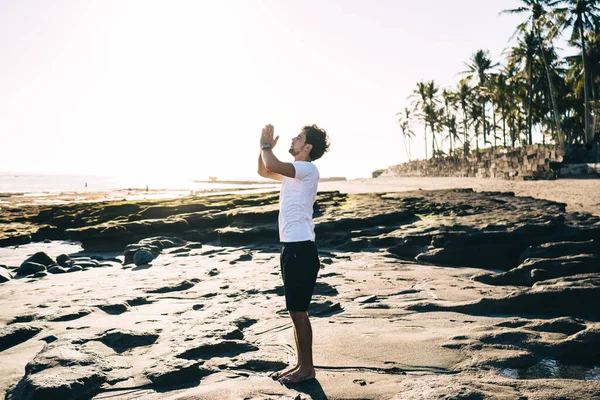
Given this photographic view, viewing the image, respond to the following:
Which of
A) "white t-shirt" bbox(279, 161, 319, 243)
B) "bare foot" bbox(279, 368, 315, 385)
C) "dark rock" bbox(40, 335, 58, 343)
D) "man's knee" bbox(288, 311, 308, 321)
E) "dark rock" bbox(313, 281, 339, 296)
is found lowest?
"dark rock" bbox(313, 281, 339, 296)

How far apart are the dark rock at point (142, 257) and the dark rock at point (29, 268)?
164 centimetres

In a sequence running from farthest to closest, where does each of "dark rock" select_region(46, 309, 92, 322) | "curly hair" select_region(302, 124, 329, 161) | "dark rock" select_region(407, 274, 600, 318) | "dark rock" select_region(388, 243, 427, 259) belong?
1. "dark rock" select_region(388, 243, 427, 259)
2. "dark rock" select_region(46, 309, 92, 322)
3. "dark rock" select_region(407, 274, 600, 318)
4. "curly hair" select_region(302, 124, 329, 161)

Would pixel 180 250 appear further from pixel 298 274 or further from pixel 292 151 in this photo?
pixel 298 274

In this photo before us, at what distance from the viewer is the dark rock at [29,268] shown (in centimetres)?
816

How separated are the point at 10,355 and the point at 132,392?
1.54 metres

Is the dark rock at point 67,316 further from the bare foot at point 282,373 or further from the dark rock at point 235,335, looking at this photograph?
the bare foot at point 282,373

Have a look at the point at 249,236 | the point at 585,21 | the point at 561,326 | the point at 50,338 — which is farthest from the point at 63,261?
the point at 585,21

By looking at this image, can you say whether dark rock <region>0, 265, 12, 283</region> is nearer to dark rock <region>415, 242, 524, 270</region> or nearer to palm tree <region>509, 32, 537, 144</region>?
dark rock <region>415, 242, 524, 270</region>

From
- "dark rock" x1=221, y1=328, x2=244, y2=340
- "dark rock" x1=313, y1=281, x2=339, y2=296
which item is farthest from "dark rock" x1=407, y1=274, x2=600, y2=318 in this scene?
"dark rock" x1=221, y1=328, x2=244, y2=340

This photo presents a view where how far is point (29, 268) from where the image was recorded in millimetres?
8211

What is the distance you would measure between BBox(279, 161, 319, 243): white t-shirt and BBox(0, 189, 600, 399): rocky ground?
106cm

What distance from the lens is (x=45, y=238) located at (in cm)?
1466

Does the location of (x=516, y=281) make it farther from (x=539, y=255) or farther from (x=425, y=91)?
(x=425, y=91)

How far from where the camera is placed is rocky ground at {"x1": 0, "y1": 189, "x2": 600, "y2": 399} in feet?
10.1
